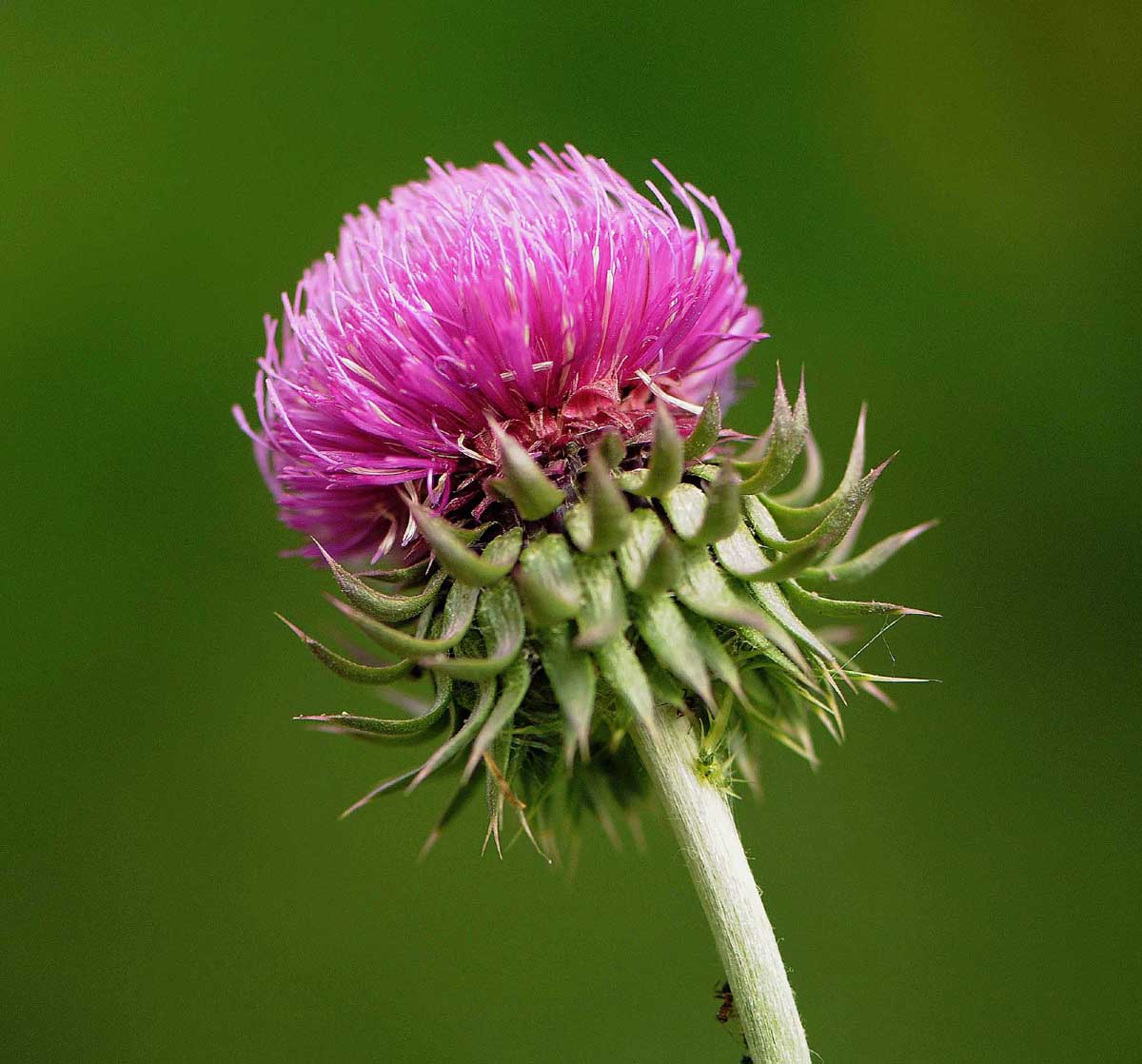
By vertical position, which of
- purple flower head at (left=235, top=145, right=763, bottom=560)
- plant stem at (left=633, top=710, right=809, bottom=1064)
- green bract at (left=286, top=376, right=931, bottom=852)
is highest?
purple flower head at (left=235, top=145, right=763, bottom=560)

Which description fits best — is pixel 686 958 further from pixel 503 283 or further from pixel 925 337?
pixel 503 283

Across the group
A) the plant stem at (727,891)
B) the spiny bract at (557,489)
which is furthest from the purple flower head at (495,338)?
the plant stem at (727,891)

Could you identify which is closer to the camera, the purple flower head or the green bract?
the green bract

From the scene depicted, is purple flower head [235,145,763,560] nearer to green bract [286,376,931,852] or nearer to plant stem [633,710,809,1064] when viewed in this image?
green bract [286,376,931,852]

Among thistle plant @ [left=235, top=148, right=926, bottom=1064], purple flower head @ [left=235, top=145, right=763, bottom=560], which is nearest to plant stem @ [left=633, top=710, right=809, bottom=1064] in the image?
thistle plant @ [left=235, top=148, right=926, bottom=1064]

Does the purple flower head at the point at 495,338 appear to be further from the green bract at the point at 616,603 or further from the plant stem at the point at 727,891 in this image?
the plant stem at the point at 727,891

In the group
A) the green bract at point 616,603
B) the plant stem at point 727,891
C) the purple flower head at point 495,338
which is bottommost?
the plant stem at point 727,891

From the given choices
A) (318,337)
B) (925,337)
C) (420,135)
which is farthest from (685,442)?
(420,135)

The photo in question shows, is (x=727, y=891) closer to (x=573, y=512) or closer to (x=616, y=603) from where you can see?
(x=616, y=603)
